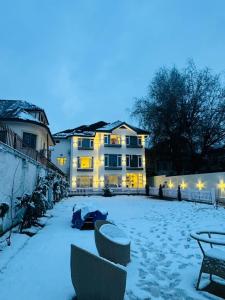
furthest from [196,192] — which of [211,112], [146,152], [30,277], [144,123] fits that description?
[146,152]

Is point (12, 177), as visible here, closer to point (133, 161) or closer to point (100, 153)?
point (100, 153)

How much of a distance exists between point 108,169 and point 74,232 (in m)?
28.8

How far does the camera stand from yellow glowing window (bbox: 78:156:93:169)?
3769cm

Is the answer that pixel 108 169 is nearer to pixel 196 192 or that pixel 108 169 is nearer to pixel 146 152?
pixel 146 152

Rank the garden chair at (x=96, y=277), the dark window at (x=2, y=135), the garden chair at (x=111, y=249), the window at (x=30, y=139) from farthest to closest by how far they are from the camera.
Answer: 1. the window at (x=30, y=139)
2. the dark window at (x=2, y=135)
3. the garden chair at (x=111, y=249)
4. the garden chair at (x=96, y=277)

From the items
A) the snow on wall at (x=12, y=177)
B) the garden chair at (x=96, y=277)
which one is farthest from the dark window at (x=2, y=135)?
the garden chair at (x=96, y=277)

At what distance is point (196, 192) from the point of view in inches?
821

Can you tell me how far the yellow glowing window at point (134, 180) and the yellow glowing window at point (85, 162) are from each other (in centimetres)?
587

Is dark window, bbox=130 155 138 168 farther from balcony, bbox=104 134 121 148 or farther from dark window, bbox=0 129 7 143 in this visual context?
dark window, bbox=0 129 7 143

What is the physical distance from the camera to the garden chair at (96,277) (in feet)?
9.65

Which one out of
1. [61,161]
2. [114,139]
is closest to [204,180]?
[114,139]

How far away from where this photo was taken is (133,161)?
38.2m

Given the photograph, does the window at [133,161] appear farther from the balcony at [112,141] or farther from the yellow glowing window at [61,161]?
the yellow glowing window at [61,161]

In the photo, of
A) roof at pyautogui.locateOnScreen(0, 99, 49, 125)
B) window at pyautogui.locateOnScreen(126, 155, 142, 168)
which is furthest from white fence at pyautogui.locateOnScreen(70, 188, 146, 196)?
roof at pyautogui.locateOnScreen(0, 99, 49, 125)
